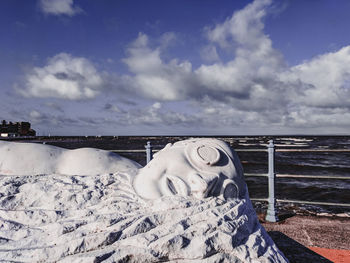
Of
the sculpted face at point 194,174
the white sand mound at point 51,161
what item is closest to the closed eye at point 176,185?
the sculpted face at point 194,174

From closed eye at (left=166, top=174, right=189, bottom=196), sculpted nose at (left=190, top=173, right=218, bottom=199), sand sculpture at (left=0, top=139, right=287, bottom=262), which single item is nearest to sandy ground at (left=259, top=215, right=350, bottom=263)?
sand sculpture at (left=0, top=139, right=287, bottom=262)

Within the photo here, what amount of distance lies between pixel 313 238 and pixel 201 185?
2.31 metres

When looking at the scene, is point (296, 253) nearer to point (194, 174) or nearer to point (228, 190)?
Result: point (228, 190)

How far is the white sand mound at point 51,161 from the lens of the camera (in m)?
2.75

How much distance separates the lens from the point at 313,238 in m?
3.09

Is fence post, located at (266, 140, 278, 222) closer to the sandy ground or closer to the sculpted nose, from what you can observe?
the sandy ground

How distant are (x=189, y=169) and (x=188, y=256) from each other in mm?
615

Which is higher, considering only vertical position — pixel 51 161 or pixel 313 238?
pixel 51 161

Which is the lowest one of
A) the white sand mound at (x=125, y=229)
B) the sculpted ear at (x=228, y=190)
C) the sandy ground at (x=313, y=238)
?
the sandy ground at (x=313, y=238)

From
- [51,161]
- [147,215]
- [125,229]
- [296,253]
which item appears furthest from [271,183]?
[51,161]

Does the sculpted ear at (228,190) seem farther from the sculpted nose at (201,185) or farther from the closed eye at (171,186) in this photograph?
the closed eye at (171,186)

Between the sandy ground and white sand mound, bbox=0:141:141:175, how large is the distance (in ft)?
6.15

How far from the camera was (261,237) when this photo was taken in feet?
5.09

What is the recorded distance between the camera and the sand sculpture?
4.36 ft
